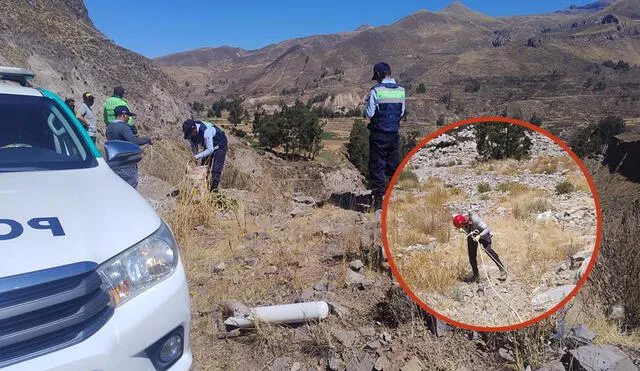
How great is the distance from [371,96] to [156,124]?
20.6 meters

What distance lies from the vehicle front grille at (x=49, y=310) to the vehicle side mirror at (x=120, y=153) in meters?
1.68

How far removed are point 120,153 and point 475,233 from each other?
265cm

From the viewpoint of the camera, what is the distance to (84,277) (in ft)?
6.64

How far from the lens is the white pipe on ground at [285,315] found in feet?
10.9

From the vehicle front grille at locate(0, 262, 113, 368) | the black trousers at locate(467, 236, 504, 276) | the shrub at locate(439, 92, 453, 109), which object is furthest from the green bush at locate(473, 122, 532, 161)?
the shrub at locate(439, 92, 453, 109)

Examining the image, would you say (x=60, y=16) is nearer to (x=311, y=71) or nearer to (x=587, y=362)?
(x=587, y=362)

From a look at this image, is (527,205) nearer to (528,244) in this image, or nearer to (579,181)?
(528,244)

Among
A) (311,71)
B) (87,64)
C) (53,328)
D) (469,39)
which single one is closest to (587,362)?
(53,328)

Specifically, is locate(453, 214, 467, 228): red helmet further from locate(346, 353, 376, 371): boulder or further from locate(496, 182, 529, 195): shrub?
locate(346, 353, 376, 371): boulder

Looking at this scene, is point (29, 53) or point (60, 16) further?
point (60, 16)

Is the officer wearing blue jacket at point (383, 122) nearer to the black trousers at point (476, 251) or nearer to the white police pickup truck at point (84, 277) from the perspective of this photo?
the white police pickup truck at point (84, 277)

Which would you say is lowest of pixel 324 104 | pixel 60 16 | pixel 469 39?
pixel 324 104

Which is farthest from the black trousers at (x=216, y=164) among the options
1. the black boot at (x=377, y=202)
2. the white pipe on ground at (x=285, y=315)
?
the white pipe on ground at (x=285, y=315)

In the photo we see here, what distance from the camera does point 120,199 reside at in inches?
107
